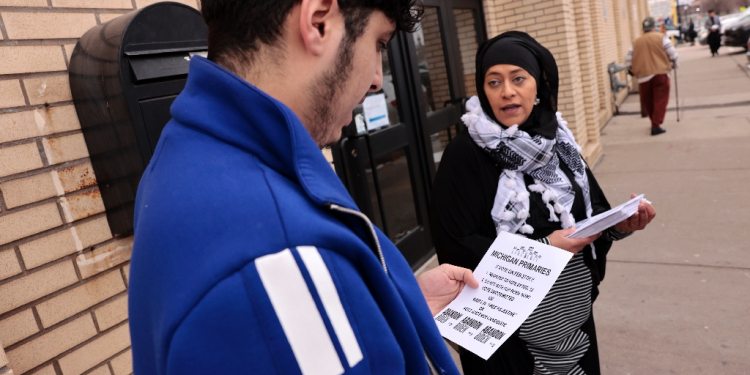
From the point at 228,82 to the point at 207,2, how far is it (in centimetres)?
22

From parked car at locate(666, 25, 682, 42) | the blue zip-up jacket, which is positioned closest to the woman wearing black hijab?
the blue zip-up jacket

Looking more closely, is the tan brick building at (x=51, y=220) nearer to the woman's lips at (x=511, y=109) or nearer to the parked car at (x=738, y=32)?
the woman's lips at (x=511, y=109)

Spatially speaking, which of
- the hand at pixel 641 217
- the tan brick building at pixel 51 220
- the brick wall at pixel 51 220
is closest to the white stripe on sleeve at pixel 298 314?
the tan brick building at pixel 51 220

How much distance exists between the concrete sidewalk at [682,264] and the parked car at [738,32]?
59.0ft

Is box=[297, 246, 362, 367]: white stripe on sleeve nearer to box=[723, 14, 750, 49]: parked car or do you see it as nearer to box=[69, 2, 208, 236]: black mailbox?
box=[69, 2, 208, 236]: black mailbox

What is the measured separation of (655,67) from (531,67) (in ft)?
24.2

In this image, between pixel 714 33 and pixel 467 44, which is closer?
pixel 467 44

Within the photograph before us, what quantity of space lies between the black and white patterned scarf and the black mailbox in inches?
47.2

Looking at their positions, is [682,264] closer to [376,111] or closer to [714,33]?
[376,111]

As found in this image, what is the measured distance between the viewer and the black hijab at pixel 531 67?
6.96ft

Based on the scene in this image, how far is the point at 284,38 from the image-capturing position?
2.52ft

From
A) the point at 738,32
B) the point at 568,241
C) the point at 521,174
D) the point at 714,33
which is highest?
the point at 521,174

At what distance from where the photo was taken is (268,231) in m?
0.59

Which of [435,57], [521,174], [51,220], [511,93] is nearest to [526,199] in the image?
[521,174]
